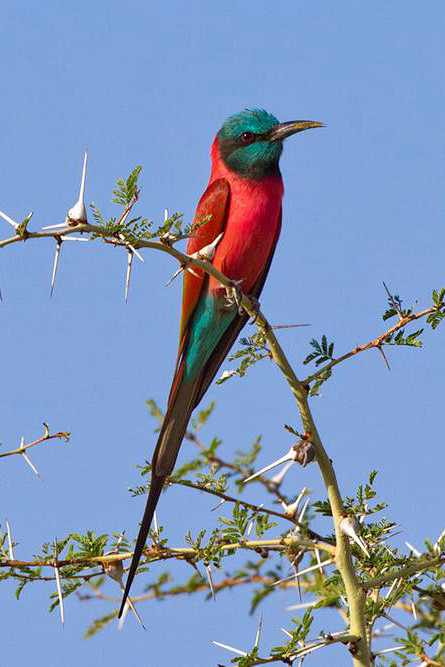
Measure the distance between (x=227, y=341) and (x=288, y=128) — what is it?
1.33 meters

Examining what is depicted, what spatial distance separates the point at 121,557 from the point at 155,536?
0.16 metres

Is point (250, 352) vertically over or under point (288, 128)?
under

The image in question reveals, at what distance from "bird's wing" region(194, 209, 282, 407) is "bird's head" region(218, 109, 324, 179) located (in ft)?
1.08

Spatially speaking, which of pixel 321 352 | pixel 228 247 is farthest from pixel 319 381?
pixel 228 247

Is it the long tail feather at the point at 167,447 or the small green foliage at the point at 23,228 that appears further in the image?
the long tail feather at the point at 167,447

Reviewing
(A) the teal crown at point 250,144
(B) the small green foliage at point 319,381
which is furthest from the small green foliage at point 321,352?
(A) the teal crown at point 250,144

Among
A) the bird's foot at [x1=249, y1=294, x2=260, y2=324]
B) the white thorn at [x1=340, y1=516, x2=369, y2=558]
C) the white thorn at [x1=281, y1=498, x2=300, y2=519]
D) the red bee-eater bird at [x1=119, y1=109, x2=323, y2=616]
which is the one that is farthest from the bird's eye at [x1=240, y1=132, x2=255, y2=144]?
the white thorn at [x1=340, y1=516, x2=369, y2=558]

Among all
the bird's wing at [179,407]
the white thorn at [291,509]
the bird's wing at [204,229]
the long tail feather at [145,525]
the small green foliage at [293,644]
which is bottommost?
the small green foliage at [293,644]

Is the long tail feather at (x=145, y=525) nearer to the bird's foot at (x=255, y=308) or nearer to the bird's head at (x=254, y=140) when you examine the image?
the bird's foot at (x=255, y=308)

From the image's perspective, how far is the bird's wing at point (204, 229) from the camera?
4.80m

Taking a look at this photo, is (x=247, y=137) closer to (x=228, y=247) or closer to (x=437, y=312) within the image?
(x=228, y=247)

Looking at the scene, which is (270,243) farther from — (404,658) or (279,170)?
(404,658)

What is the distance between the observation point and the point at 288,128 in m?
5.30

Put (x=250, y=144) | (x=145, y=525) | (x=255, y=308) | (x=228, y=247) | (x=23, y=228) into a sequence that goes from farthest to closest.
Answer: (x=250, y=144) → (x=228, y=247) → (x=255, y=308) → (x=145, y=525) → (x=23, y=228)
